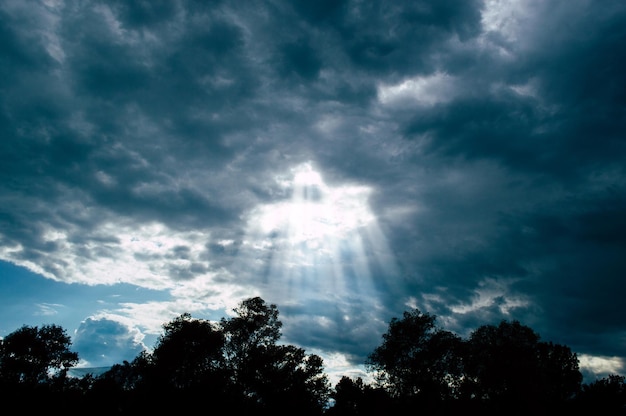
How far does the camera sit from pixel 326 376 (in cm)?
7619

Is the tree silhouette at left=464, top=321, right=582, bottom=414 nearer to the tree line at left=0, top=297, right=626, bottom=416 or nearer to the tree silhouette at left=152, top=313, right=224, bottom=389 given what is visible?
the tree line at left=0, top=297, right=626, bottom=416

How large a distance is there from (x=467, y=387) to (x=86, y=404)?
67.2 m

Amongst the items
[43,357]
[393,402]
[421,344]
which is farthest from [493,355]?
[43,357]

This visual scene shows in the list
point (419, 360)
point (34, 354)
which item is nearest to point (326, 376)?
point (419, 360)

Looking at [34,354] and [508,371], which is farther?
[34,354]

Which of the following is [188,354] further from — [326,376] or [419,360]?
[419,360]

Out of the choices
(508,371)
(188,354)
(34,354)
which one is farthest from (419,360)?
(34,354)

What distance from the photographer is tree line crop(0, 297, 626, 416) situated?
177ft

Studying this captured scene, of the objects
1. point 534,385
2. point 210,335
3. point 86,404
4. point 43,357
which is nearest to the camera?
point 86,404

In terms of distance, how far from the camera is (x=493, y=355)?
64125mm

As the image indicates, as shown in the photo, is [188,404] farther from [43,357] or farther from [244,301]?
[43,357]

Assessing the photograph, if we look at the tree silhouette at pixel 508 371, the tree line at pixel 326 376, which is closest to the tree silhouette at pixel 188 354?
the tree line at pixel 326 376

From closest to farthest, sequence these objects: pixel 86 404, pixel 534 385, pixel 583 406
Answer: pixel 86 404 < pixel 583 406 < pixel 534 385

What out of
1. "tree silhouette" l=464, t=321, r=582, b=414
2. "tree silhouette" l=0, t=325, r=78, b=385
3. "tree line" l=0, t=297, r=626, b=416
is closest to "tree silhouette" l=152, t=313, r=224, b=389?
"tree line" l=0, t=297, r=626, b=416
